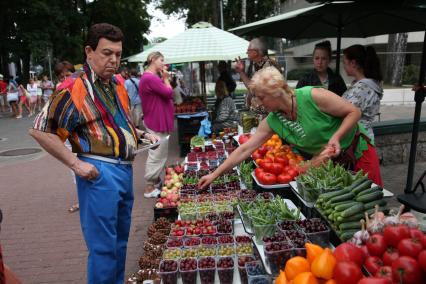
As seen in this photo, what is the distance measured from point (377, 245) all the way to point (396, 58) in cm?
2274

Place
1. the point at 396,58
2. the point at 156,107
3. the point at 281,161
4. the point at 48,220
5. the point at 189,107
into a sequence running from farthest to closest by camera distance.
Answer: the point at 396,58 < the point at 189,107 < the point at 156,107 < the point at 48,220 < the point at 281,161

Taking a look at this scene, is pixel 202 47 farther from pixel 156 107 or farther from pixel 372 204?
pixel 372 204

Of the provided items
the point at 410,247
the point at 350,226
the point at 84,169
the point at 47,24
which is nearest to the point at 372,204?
the point at 350,226

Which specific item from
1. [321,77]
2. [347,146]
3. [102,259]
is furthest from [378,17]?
[102,259]

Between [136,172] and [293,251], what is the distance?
20.7 ft

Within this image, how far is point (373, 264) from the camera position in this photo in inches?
63.9

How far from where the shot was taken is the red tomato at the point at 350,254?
66.4 inches

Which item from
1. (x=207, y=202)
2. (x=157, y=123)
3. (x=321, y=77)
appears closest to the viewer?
(x=207, y=202)

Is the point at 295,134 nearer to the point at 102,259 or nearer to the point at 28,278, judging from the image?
the point at 102,259

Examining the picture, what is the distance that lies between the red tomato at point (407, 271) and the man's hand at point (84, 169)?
6.16ft

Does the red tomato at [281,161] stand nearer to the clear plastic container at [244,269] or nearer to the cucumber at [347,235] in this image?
the clear plastic container at [244,269]

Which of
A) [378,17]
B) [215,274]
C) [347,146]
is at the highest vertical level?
[378,17]

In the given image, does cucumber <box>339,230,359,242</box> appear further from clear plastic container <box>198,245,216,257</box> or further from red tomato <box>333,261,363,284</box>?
clear plastic container <box>198,245,216,257</box>

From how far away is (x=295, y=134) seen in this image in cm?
323
